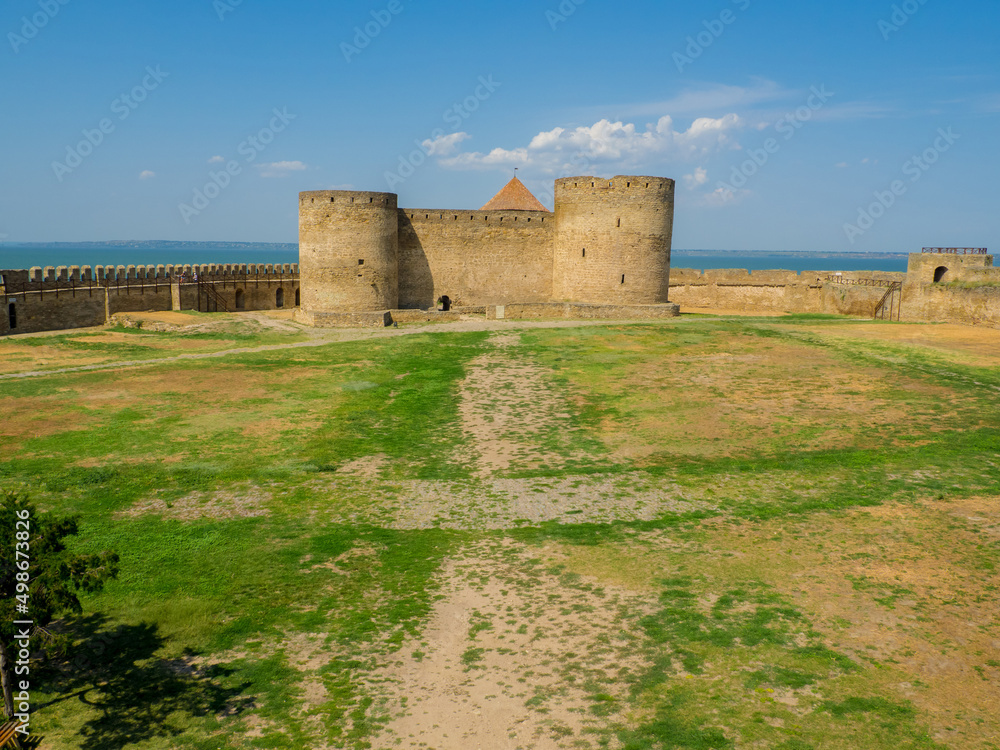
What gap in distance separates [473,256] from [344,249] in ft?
19.6

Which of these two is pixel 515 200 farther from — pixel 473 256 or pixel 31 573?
pixel 31 573

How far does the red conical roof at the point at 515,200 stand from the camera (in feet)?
116

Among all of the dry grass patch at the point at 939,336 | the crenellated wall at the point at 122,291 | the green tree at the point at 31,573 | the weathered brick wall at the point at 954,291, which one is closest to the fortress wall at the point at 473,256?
the crenellated wall at the point at 122,291

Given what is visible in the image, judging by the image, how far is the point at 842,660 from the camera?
22.3 ft

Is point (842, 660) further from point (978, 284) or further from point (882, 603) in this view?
point (978, 284)

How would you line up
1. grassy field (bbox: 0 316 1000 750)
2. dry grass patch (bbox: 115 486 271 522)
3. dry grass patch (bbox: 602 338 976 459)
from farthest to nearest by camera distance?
dry grass patch (bbox: 602 338 976 459) < dry grass patch (bbox: 115 486 271 522) < grassy field (bbox: 0 316 1000 750)

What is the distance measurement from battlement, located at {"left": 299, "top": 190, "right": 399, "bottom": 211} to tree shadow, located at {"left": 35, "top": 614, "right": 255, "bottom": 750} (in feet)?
78.2

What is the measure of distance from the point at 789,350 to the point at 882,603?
597 inches

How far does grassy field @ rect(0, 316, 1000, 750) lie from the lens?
20.4 feet

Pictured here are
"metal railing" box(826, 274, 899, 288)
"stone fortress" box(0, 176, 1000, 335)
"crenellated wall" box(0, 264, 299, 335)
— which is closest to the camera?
"crenellated wall" box(0, 264, 299, 335)

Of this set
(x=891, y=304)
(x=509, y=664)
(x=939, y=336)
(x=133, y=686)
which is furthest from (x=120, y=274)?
(x=891, y=304)

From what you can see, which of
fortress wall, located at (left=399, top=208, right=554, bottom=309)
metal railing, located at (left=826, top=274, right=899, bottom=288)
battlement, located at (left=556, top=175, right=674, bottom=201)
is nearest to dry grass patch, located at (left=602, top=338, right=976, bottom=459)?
battlement, located at (left=556, top=175, right=674, bottom=201)

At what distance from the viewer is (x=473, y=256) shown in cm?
3262

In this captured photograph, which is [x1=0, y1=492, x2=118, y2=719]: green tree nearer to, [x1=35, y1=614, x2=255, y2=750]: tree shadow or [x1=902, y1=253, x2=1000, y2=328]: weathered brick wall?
[x1=35, y1=614, x2=255, y2=750]: tree shadow
